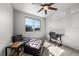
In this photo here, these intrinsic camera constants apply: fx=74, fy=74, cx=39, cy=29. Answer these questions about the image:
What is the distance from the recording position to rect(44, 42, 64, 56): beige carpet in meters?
1.76

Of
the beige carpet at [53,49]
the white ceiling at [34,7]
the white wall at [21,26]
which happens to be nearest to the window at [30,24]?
the white wall at [21,26]

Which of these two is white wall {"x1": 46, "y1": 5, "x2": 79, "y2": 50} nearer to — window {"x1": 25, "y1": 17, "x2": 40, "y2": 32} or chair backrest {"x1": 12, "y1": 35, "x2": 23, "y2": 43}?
window {"x1": 25, "y1": 17, "x2": 40, "y2": 32}

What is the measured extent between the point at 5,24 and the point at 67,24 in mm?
1481

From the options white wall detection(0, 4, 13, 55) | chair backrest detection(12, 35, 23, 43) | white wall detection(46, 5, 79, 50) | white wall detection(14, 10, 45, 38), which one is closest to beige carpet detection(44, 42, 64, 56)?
white wall detection(46, 5, 79, 50)

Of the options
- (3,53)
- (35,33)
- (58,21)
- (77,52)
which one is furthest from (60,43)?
(3,53)

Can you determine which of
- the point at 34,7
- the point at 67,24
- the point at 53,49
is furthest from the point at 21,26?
the point at 67,24

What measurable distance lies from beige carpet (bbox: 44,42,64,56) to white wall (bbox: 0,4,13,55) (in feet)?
3.12

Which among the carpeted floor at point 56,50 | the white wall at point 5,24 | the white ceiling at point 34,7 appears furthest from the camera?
the carpeted floor at point 56,50

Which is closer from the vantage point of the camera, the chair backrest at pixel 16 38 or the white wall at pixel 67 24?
the chair backrest at pixel 16 38

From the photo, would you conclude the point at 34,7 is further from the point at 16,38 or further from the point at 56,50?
the point at 56,50

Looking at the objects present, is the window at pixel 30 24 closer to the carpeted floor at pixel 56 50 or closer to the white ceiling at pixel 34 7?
the white ceiling at pixel 34 7

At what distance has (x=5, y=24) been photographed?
1.56 meters

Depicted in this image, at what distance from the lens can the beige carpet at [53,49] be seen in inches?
69.3

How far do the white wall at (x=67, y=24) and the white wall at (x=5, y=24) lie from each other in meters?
0.89
